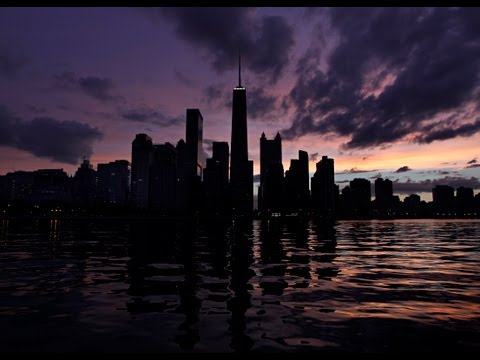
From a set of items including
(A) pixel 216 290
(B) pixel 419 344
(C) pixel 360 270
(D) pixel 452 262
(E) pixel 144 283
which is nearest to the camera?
(B) pixel 419 344

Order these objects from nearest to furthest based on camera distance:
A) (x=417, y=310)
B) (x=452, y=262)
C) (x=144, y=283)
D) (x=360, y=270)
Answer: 1. (x=417, y=310)
2. (x=144, y=283)
3. (x=360, y=270)
4. (x=452, y=262)

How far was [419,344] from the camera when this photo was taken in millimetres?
11141

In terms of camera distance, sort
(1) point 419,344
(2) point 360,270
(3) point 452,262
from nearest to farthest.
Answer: (1) point 419,344 < (2) point 360,270 < (3) point 452,262

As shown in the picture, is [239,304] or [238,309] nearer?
[238,309]

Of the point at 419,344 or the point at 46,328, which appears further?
the point at 46,328

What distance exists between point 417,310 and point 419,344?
4.69 metres

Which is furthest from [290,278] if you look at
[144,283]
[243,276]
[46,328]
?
[46,328]

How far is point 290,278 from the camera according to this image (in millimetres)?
23766

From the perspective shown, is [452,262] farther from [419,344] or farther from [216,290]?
[419,344]

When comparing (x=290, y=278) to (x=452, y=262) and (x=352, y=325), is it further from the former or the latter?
(x=452, y=262)
